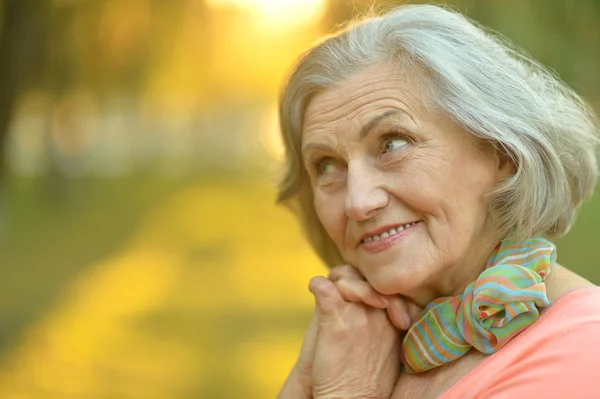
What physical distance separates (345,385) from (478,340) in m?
0.46

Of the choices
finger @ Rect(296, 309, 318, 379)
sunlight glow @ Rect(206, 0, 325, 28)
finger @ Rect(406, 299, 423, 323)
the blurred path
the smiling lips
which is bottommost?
the blurred path

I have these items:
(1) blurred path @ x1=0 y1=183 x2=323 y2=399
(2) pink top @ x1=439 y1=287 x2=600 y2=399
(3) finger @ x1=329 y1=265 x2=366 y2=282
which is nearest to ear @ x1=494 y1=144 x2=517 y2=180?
(2) pink top @ x1=439 y1=287 x2=600 y2=399

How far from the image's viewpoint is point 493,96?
6.54 ft

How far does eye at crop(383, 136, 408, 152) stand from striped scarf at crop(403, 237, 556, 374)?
0.38 metres

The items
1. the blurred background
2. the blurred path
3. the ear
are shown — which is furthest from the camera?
the blurred path

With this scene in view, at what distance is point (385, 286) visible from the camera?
205 centimetres

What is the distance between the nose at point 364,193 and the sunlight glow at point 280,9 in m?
5.58

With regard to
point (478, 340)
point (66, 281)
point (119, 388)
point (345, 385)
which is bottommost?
point (119, 388)

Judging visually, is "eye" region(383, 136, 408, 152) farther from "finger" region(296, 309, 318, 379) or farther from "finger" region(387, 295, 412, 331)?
"finger" region(296, 309, 318, 379)

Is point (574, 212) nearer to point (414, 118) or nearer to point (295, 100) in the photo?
point (414, 118)

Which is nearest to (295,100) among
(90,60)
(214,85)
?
(90,60)

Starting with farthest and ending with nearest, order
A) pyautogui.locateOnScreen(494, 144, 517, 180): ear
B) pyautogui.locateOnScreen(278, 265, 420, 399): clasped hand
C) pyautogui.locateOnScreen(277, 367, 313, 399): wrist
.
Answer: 1. pyautogui.locateOnScreen(277, 367, 313, 399): wrist
2. pyautogui.locateOnScreen(278, 265, 420, 399): clasped hand
3. pyautogui.locateOnScreen(494, 144, 517, 180): ear

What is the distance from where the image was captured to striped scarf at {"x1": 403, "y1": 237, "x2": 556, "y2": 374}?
5.87 feet

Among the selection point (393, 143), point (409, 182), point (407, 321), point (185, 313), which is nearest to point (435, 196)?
point (409, 182)
